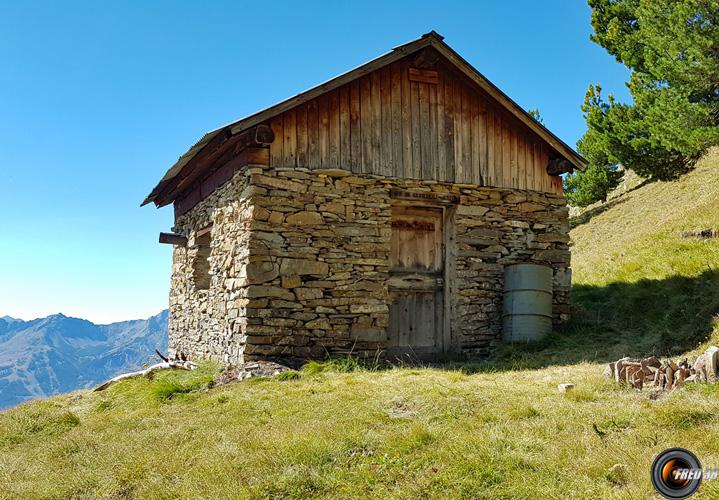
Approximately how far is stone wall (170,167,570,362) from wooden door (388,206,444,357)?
0.27 m

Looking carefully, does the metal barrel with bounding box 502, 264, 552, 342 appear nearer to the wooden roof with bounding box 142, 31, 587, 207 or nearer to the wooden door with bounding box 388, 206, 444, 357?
the wooden door with bounding box 388, 206, 444, 357

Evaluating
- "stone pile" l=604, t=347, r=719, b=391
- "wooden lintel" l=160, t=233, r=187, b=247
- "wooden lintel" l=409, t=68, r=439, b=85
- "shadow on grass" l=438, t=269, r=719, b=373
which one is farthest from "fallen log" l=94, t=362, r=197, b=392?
"stone pile" l=604, t=347, r=719, b=391

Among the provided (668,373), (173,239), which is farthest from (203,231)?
(668,373)

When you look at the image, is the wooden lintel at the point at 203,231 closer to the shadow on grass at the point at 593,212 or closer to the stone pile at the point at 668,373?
the stone pile at the point at 668,373

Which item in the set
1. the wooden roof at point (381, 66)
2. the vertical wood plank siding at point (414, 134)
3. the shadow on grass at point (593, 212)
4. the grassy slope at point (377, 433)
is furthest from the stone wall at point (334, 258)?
the shadow on grass at point (593, 212)

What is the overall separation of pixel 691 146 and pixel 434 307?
22.7 feet

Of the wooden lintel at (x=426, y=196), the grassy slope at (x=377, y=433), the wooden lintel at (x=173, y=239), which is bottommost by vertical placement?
the grassy slope at (x=377, y=433)

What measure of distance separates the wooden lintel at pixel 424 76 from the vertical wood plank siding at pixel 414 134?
0.13 ft

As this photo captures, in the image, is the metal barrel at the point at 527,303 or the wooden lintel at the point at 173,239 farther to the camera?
the wooden lintel at the point at 173,239

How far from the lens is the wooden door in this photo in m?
10.3

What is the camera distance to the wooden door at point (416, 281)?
10.3 m

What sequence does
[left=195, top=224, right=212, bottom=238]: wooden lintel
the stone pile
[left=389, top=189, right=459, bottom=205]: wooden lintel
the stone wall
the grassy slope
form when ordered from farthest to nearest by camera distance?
[left=195, top=224, right=212, bottom=238]: wooden lintel
[left=389, top=189, right=459, bottom=205]: wooden lintel
the stone wall
the stone pile
the grassy slope

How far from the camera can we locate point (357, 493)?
4.11 meters

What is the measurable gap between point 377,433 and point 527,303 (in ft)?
19.4
